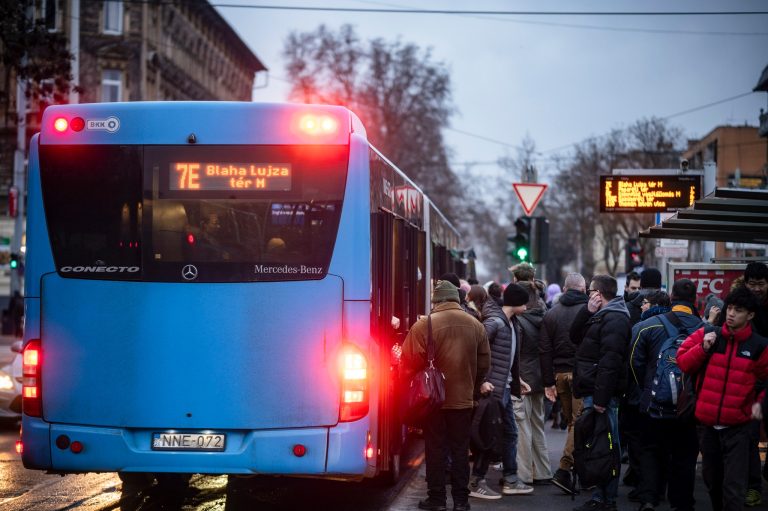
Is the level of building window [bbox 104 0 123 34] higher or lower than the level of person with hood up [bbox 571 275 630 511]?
higher

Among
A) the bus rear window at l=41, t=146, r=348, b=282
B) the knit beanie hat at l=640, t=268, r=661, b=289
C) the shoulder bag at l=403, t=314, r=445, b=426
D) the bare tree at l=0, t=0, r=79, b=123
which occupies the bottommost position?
the shoulder bag at l=403, t=314, r=445, b=426

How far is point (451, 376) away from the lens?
32.2 ft

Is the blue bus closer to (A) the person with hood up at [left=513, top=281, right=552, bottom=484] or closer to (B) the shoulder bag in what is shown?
(B) the shoulder bag

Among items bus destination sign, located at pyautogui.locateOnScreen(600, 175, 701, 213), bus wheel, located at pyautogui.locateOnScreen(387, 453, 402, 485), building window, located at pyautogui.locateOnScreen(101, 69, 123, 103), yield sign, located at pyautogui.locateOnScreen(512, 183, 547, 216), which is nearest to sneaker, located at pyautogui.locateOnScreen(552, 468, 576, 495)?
bus wheel, located at pyautogui.locateOnScreen(387, 453, 402, 485)

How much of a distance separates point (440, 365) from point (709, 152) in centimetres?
6668

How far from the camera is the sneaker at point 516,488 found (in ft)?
36.4

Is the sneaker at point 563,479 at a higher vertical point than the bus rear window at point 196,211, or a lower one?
lower

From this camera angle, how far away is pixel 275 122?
27.7ft

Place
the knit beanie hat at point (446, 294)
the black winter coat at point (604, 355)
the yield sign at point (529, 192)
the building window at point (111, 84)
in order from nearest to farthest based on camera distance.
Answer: the black winter coat at point (604, 355), the knit beanie hat at point (446, 294), the yield sign at point (529, 192), the building window at point (111, 84)

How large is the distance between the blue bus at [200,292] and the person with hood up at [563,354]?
11.0ft

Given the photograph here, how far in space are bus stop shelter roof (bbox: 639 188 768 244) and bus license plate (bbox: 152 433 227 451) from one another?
15.9ft

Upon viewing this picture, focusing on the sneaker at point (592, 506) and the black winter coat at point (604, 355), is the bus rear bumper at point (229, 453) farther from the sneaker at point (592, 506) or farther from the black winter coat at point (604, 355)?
the sneaker at point (592, 506)

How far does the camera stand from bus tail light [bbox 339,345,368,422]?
828cm

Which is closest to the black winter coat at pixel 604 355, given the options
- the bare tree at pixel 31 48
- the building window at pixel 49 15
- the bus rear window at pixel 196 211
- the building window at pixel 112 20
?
the bus rear window at pixel 196 211
